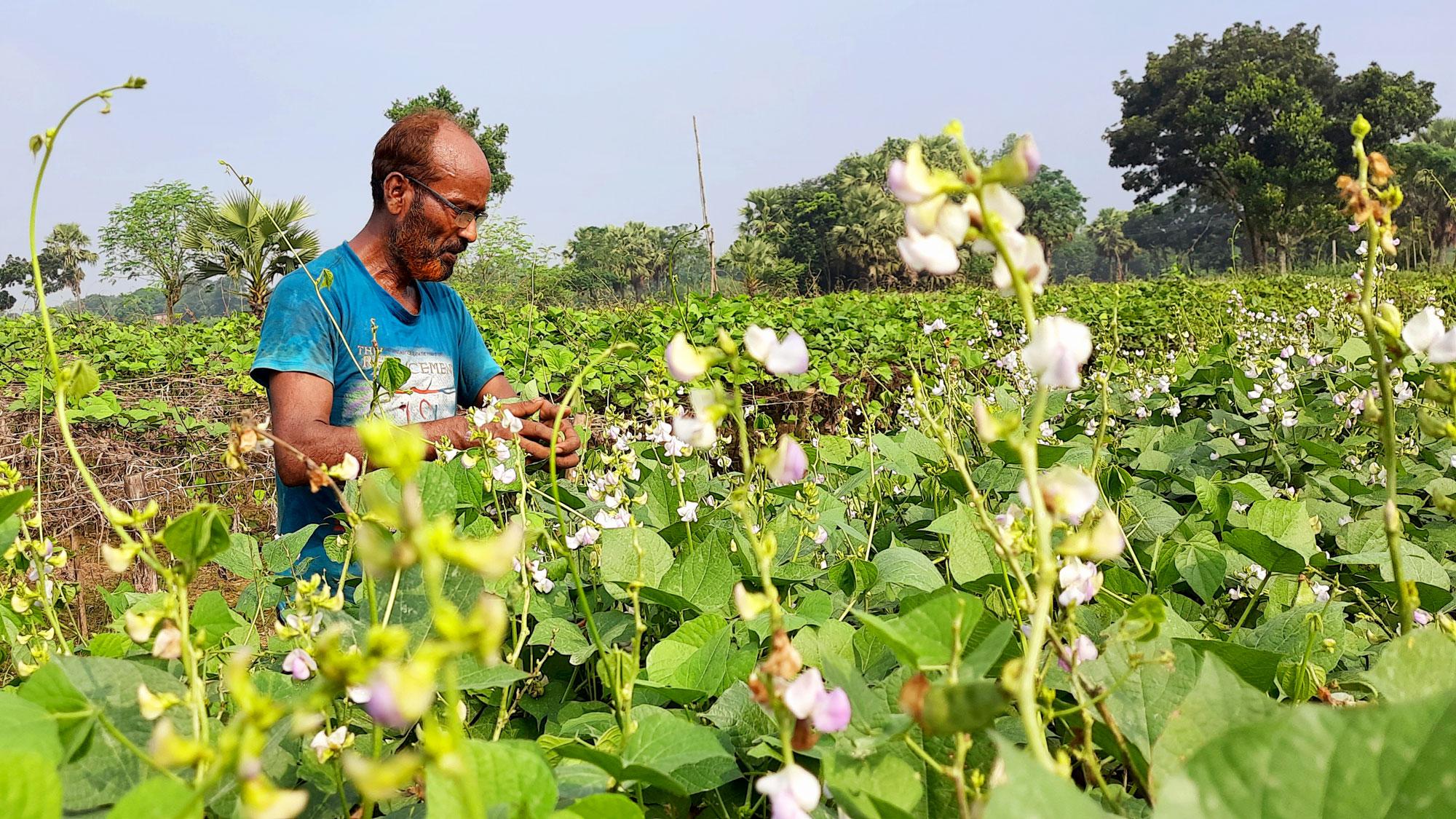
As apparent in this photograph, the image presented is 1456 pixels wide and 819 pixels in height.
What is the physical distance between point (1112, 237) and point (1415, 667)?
97581 mm

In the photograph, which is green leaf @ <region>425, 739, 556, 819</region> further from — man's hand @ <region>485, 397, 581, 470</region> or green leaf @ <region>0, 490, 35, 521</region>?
man's hand @ <region>485, 397, 581, 470</region>

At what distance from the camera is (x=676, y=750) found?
61 cm

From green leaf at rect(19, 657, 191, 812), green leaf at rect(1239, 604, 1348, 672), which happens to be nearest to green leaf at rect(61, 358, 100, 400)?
green leaf at rect(19, 657, 191, 812)

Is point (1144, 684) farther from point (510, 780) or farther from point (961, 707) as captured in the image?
point (510, 780)

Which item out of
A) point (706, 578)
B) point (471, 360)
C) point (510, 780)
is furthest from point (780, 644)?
point (471, 360)

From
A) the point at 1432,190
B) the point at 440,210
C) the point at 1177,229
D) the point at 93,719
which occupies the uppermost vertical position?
the point at 1177,229

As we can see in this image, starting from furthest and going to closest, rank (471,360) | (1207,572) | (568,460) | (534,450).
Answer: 1. (471,360)
2. (568,460)
3. (534,450)
4. (1207,572)

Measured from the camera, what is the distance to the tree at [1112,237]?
8662 cm

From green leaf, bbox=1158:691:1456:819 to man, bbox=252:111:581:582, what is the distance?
1701mm

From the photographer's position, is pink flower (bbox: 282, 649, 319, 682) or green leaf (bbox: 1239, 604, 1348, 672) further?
green leaf (bbox: 1239, 604, 1348, 672)

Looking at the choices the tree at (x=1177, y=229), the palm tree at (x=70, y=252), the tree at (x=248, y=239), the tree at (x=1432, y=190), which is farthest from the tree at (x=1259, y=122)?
the palm tree at (x=70, y=252)

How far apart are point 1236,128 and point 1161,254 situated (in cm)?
Answer: 4500

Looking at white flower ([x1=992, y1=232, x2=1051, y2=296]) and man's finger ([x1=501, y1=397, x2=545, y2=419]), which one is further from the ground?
white flower ([x1=992, y1=232, x2=1051, y2=296])

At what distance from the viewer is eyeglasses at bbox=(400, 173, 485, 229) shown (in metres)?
2.55
